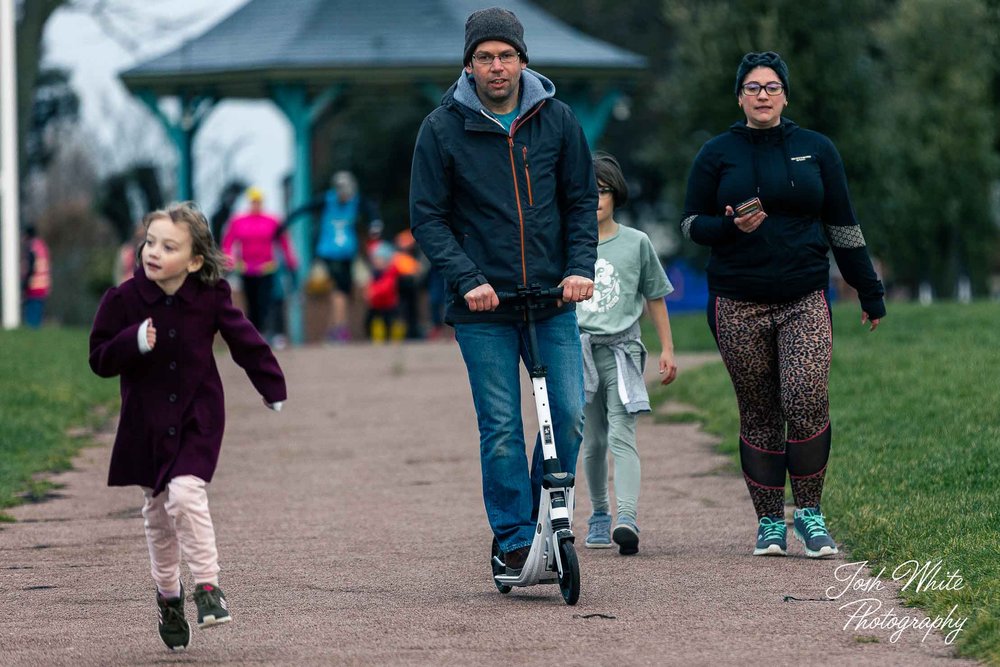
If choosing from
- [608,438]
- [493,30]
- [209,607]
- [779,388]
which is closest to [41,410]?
[608,438]

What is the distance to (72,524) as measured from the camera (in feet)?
29.3

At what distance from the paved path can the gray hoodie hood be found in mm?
1732

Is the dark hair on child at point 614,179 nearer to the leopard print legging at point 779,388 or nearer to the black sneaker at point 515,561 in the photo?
the leopard print legging at point 779,388

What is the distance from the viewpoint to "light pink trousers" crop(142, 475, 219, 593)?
18.5 ft

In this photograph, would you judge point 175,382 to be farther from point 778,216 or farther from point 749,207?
point 778,216

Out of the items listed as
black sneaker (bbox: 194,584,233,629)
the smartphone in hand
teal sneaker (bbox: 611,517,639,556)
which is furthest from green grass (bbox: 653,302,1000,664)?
black sneaker (bbox: 194,584,233,629)

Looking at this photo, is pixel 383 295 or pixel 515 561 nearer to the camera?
pixel 515 561

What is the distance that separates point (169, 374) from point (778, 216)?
2.73 metres

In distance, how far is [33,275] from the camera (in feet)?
89.8

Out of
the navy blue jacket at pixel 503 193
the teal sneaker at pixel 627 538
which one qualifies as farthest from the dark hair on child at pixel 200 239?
the teal sneaker at pixel 627 538

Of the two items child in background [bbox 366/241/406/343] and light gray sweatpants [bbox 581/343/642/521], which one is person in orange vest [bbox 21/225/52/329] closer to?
child in background [bbox 366/241/406/343]

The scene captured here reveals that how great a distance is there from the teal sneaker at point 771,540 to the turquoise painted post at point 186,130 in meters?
21.1

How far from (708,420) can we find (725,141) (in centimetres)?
518

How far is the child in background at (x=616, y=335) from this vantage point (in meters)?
7.89
